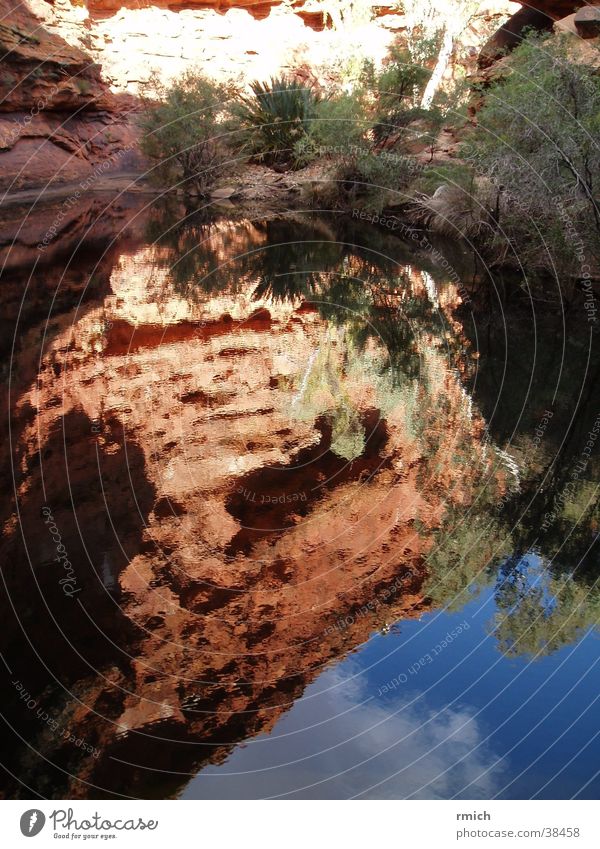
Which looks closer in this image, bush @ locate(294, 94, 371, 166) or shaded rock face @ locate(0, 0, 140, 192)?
bush @ locate(294, 94, 371, 166)

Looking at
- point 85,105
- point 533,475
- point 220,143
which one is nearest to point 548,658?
point 533,475

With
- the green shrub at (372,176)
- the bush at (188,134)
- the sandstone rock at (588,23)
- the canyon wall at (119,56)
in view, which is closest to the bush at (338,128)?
the green shrub at (372,176)

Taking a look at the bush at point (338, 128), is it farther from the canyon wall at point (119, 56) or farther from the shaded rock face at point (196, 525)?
the shaded rock face at point (196, 525)

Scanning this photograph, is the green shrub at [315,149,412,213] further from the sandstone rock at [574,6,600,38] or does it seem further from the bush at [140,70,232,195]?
the sandstone rock at [574,6,600,38]

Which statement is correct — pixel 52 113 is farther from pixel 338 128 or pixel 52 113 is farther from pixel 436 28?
pixel 436 28

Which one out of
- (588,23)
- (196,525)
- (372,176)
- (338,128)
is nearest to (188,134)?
(338,128)

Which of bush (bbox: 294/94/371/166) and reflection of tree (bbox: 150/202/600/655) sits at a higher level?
bush (bbox: 294/94/371/166)

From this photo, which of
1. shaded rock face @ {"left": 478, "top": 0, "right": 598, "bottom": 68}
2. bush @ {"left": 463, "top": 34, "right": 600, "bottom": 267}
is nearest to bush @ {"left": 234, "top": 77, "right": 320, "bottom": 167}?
shaded rock face @ {"left": 478, "top": 0, "right": 598, "bottom": 68}
